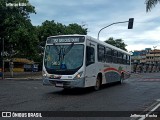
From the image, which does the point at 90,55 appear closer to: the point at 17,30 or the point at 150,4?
the point at 150,4

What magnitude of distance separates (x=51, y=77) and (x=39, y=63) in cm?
5243

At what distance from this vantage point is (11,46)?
151 ft

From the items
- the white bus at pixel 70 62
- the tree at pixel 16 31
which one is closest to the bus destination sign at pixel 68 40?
the white bus at pixel 70 62

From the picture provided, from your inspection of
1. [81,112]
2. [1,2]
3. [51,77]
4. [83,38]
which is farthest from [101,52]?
[1,2]

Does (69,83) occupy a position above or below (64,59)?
below

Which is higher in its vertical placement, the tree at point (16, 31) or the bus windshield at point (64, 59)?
the tree at point (16, 31)

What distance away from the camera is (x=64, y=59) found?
16719 mm

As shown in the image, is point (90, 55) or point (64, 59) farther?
point (90, 55)

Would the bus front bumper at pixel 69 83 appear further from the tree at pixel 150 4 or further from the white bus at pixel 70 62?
the tree at pixel 150 4

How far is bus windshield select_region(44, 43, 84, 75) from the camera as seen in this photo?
16.6 meters

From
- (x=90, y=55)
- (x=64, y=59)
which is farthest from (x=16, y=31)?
(x=64, y=59)

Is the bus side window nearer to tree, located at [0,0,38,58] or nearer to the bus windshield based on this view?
the bus windshield

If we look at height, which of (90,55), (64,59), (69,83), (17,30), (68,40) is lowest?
(69,83)

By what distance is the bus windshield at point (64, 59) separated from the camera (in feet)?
54.3
